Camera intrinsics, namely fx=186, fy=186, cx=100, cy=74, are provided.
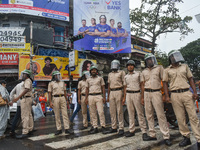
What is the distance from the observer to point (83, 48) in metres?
24.0

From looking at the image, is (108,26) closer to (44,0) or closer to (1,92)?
(44,0)

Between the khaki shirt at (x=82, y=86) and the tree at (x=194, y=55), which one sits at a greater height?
the tree at (x=194, y=55)

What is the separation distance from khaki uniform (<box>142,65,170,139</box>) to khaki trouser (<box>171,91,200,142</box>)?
0.37 m

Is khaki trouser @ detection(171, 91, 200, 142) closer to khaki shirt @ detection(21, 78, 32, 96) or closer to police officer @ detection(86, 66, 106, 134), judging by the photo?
police officer @ detection(86, 66, 106, 134)

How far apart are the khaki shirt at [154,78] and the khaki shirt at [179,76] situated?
25cm

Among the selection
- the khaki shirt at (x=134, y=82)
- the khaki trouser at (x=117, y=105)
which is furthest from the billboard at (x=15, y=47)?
the khaki shirt at (x=134, y=82)

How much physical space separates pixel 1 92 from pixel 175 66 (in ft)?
16.8

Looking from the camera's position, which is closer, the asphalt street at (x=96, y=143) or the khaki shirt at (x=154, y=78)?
the asphalt street at (x=96, y=143)

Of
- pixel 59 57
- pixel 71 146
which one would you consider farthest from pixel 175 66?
pixel 59 57

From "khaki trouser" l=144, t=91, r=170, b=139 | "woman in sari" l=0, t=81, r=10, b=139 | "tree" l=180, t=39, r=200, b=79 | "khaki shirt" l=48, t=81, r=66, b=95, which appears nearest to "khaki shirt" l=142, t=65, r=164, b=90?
"khaki trouser" l=144, t=91, r=170, b=139

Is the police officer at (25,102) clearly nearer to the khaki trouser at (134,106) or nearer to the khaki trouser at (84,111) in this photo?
the khaki trouser at (84,111)

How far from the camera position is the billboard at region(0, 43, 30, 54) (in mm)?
19578

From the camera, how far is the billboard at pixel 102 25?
23.9 meters

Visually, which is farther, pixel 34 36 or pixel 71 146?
pixel 34 36
